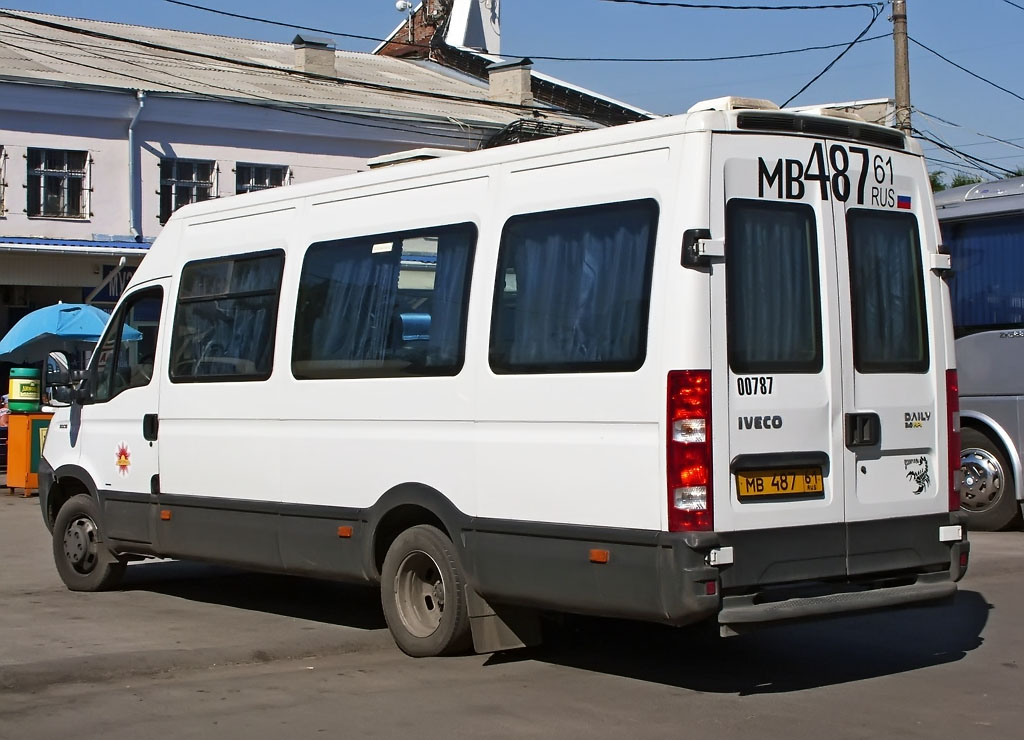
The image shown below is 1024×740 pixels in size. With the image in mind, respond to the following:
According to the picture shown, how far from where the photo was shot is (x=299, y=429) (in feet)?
29.3

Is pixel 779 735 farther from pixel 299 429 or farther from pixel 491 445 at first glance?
pixel 299 429

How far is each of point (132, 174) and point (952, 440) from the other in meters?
22.6

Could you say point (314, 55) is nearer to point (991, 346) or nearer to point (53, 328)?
point (53, 328)

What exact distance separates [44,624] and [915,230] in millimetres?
5794

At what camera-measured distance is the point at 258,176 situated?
30109mm

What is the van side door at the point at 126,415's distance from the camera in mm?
10180

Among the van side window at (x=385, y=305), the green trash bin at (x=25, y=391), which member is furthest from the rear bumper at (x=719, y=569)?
the green trash bin at (x=25, y=391)

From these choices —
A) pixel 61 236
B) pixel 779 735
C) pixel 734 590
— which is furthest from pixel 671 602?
pixel 61 236

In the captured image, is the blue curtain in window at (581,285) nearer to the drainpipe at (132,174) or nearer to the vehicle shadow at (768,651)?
the vehicle shadow at (768,651)

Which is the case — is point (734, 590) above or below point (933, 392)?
below

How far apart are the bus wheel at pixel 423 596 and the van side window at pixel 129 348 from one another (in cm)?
287

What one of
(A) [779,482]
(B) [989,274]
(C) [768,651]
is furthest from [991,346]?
(A) [779,482]

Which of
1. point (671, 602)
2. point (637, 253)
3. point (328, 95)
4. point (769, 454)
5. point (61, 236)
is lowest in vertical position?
point (671, 602)

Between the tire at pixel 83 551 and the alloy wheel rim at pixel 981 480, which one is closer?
the tire at pixel 83 551
